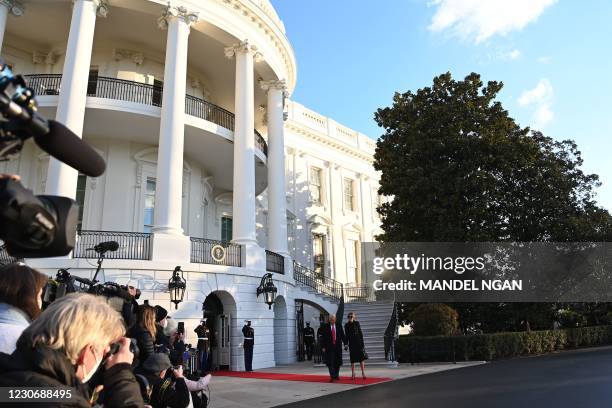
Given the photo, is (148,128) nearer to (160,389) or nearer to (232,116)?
(232,116)

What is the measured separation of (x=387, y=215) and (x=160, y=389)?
65.0ft

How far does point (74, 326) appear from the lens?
2000 millimetres

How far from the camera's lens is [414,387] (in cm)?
1062

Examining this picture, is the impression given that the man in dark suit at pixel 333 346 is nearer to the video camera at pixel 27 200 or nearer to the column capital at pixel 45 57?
the video camera at pixel 27 200

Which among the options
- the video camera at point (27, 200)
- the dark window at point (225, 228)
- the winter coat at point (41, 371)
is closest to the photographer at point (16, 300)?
the winter coat at point (41, 371)

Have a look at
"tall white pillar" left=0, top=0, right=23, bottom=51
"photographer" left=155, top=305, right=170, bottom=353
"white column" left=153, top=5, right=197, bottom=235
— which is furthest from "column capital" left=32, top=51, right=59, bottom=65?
"photographer" left=155, top=305, right=170, bottom=353

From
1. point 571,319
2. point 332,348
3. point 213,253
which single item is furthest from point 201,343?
point 571,319

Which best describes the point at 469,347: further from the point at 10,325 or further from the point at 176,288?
the point at 10,325

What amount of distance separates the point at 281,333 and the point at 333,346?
7.21 metres

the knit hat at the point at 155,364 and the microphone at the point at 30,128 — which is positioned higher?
the microphone at the point at 30,128

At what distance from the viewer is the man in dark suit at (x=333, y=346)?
12578 millimetres

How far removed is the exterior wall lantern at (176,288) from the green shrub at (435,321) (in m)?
9.46

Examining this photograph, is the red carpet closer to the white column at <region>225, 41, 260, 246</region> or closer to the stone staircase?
the stone staircase

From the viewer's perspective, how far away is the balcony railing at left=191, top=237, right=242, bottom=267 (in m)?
16.6
